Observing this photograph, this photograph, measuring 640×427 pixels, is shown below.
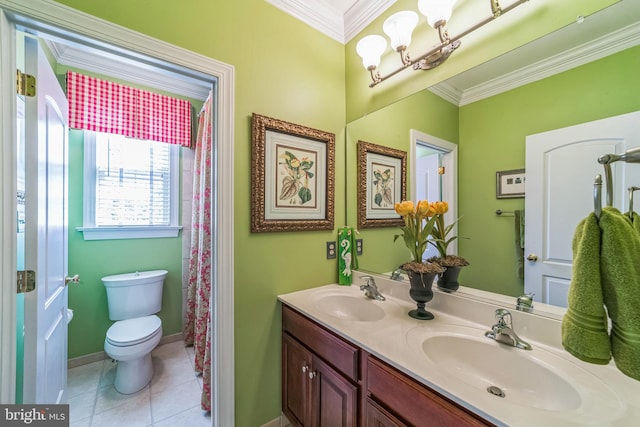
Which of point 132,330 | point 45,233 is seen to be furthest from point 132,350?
point 45,233

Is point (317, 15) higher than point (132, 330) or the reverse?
higher

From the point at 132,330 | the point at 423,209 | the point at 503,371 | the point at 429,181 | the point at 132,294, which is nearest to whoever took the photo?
the point at 503,371

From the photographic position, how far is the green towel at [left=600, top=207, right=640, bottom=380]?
43cm

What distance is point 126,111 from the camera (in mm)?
2098

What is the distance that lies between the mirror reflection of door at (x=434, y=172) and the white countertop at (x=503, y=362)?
30 cm

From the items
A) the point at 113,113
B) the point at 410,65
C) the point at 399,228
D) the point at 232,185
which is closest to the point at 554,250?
the point at 399,228

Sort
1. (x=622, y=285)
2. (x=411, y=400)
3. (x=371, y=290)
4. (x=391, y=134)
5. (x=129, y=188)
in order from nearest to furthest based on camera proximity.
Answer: (x=622, y=285) → (x=411, y=400) → (x=371, y=290) → (x=391, y=134) → (x=129, y=188)

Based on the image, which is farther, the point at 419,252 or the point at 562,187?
the point at 419,252

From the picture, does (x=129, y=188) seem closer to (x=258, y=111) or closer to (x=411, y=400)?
(x=258, y=111)

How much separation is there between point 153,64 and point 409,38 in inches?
49.3

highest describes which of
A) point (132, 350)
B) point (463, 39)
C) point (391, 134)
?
point (463, 39)

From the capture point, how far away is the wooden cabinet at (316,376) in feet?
3.12

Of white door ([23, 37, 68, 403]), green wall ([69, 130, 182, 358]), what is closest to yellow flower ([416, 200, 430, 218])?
white door ([23, 37, 68, 403])

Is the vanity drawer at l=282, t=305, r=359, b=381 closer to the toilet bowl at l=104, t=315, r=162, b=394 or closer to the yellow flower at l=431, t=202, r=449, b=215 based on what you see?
the yellow flower at l=431, t=202, r=449, b=215
